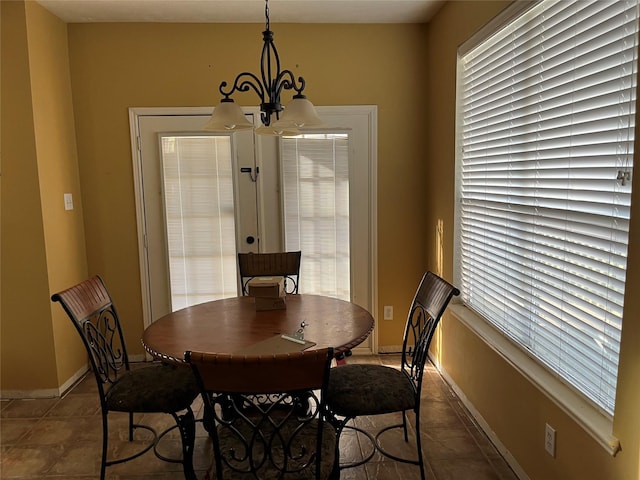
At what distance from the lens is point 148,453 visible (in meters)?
2.22

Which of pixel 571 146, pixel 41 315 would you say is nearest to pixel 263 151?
pixel 41 315

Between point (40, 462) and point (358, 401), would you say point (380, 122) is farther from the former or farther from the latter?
point (40, 462)

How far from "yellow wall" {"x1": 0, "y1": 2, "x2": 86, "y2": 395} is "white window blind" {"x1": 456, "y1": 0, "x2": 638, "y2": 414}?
106 inches

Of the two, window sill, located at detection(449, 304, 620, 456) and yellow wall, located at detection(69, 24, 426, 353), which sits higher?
yellow wall, located at detection(69, 24, 426, 353)

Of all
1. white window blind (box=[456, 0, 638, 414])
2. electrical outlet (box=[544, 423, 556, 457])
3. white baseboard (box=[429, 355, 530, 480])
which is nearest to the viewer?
white window blind (box=[456, 0, 638, 414])

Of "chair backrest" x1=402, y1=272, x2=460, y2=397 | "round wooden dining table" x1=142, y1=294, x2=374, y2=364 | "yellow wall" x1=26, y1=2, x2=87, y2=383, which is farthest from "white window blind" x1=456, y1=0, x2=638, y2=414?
"yellow wall" x1=26, y1=2, x2=87, y2=383

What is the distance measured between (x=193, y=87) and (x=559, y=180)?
2.50m

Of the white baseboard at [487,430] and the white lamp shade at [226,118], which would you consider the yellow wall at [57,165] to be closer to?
the white lamp shade at [226,118]

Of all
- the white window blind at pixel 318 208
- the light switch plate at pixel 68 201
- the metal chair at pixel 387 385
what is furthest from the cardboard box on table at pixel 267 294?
the light switch plate at pixel 68 201

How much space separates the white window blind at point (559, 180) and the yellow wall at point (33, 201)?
269 cm

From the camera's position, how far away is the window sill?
4.61 ft

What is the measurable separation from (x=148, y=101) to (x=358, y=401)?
255 centimetres

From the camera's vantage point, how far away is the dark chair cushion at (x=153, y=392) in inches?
72.9

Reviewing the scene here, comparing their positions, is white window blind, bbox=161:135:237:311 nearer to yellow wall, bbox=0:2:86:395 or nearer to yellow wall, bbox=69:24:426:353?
yellow wall, bbox=69:24:426:353
